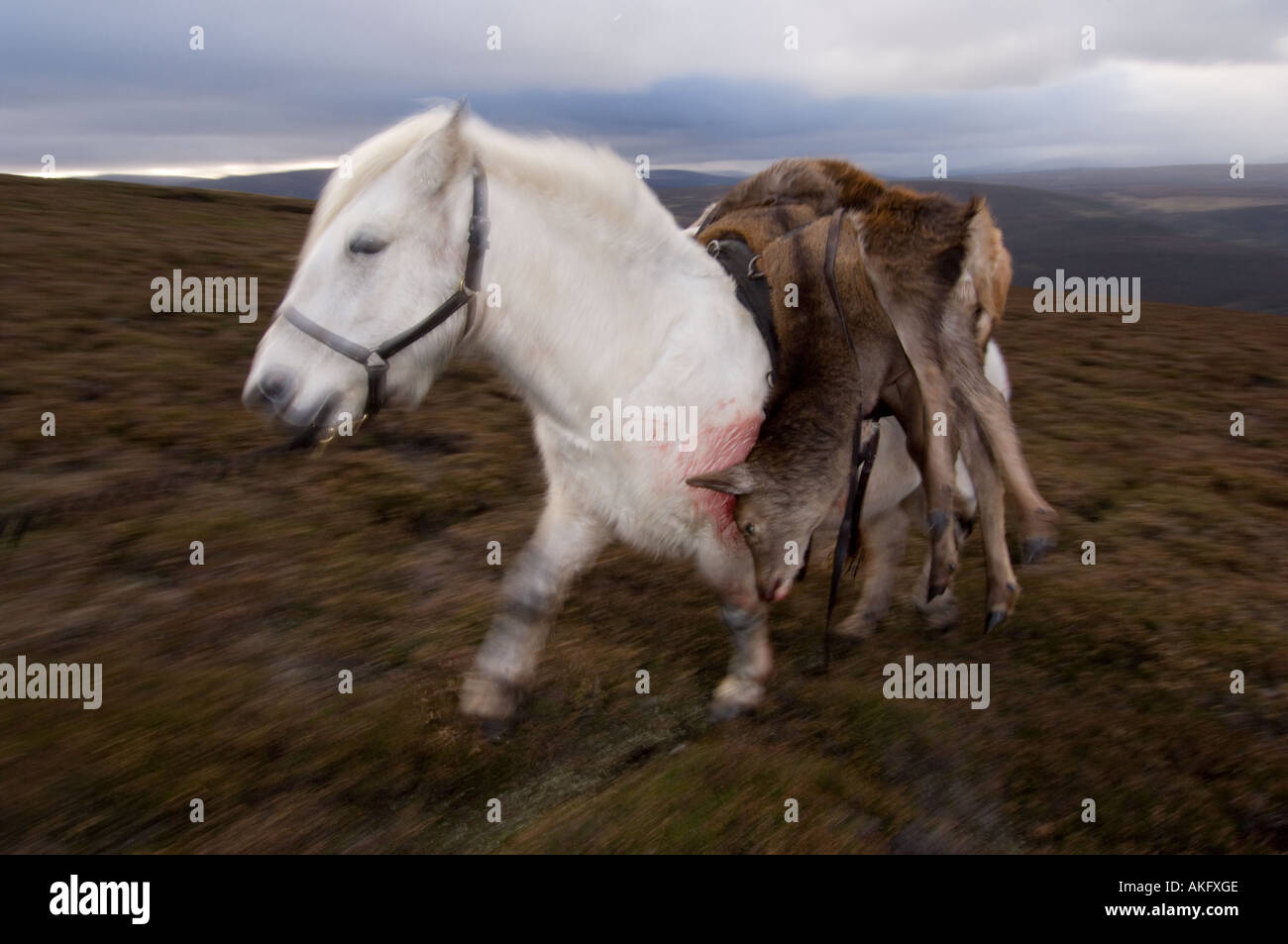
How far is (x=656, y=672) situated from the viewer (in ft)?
15.2

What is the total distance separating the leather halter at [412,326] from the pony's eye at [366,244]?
280mm

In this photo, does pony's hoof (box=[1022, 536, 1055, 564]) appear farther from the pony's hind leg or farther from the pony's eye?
the pony's eye

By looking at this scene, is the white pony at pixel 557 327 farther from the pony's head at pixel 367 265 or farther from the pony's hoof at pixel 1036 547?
the pony's hoof at pixel 1036 547

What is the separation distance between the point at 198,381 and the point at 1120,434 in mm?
9344

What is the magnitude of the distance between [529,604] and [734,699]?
3.96 ft

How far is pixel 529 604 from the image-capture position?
3.86 m

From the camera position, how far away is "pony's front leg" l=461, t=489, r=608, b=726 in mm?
3738

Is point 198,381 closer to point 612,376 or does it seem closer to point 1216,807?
point 612,376

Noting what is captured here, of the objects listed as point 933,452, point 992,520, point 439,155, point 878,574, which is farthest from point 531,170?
point 878,574

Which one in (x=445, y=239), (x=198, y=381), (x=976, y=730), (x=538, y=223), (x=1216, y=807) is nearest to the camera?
(x=445, y=239)

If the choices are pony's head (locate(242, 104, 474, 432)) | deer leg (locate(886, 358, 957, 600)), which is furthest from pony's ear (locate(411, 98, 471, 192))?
deer leg (locate(886, 358, 957, 600))

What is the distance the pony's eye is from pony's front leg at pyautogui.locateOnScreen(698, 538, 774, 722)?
1.78m

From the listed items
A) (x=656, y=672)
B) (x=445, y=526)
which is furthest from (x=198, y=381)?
(x=656, y=672)

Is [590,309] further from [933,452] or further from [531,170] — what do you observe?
[933,452]
